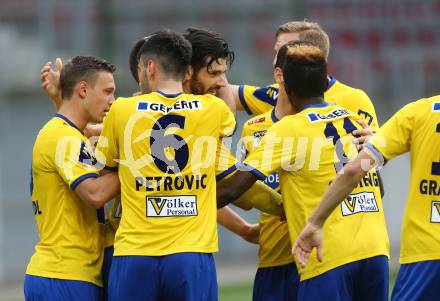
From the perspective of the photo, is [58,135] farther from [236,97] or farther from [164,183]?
[236,97]

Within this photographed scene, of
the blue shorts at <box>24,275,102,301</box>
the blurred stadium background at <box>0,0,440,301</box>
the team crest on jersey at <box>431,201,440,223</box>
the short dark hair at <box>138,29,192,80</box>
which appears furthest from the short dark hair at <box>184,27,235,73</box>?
the blurred stadium background at <box>0,0,440,301</box>

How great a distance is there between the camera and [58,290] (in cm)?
554

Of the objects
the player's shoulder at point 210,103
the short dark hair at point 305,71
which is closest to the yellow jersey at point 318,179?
the short dark hair at point 305,71

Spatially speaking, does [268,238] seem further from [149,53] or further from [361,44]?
[361,44]

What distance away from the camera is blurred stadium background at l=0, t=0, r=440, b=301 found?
15.2 metres

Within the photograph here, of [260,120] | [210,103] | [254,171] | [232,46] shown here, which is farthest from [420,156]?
[232,46]

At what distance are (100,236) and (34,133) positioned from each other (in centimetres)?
995

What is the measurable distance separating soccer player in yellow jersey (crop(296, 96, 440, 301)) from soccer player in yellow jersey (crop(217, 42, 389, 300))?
0.31 metres

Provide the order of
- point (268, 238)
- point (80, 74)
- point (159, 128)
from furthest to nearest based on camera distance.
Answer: point (268, 238) < point (80, 74) < point (159, 128)

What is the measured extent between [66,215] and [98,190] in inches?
12.3

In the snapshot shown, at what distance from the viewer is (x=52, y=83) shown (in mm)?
5957

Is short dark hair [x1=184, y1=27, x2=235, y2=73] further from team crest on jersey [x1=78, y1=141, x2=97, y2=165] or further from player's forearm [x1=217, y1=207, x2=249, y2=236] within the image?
player's forearm [x1=217, y1=207, x2=249, y2=236]

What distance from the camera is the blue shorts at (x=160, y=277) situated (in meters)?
5.24

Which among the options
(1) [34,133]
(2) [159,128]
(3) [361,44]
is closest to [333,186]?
(2) [159,128]
